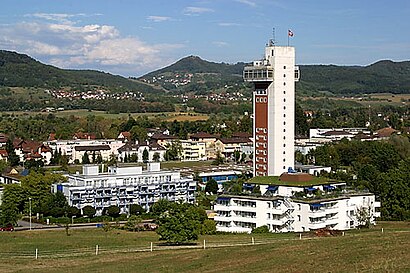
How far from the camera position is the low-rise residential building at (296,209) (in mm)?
48438

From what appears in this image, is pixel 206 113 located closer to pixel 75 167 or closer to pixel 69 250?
pixel 75 167

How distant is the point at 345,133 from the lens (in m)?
127

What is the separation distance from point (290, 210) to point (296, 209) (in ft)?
1.45

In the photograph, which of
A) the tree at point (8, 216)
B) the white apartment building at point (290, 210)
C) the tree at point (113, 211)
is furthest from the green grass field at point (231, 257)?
the tree at point (113, 211)

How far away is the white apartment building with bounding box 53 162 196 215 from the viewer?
200 feet

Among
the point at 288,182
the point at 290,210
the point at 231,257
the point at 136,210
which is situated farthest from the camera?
the point at 136,210

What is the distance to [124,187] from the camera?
Answer: 6269 centimetres

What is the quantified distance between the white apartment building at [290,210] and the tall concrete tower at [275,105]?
36.5 feet

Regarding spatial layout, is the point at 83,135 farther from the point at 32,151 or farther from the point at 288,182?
the point at 288,182

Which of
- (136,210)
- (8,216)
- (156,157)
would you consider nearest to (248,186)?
(136,210)

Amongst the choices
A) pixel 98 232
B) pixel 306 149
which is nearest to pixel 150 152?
pixel 306 149

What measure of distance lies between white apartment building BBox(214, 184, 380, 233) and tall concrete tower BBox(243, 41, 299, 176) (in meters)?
11.1

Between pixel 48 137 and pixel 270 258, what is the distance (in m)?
107

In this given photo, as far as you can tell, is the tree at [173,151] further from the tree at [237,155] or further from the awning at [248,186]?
the awning at [248,186]
